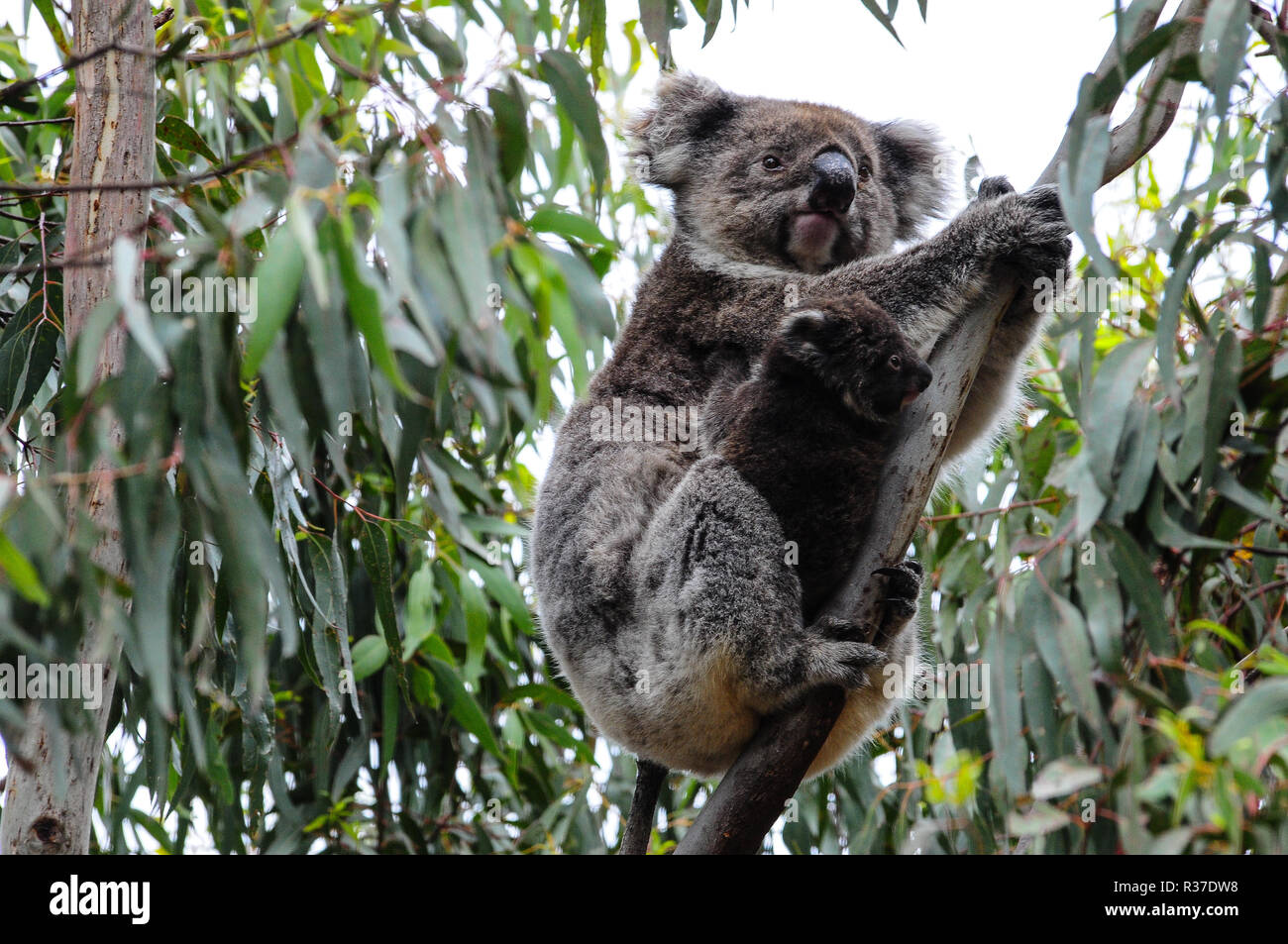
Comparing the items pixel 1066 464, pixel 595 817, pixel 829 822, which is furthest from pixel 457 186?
pixel 595 817

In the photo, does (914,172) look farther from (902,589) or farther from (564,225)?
(902,589)

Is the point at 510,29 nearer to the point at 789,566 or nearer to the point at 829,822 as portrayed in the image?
the point at 789,566

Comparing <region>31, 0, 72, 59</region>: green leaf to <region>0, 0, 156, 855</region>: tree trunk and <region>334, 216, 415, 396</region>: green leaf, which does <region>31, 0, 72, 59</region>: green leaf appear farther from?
<region>334, 216, 415, 396</region>: green leaf

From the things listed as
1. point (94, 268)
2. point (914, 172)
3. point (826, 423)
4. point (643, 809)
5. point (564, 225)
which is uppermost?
point (914, 172)

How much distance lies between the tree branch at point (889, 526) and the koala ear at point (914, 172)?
121 centimetres

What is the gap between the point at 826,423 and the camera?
7.80 feet

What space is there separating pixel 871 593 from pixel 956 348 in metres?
0.48

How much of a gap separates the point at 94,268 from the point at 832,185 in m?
1.70

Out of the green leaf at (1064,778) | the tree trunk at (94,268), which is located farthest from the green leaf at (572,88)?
the green leaf at (1064,778)

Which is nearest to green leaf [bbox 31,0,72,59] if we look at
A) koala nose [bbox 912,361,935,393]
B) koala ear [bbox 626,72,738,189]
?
koala ear [bbox 626,72,738,189]

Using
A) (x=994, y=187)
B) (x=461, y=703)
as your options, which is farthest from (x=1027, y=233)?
(x=461, y=703)

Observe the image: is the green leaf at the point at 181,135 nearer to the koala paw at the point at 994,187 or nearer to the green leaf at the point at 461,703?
the green leaf at the point at 461,703

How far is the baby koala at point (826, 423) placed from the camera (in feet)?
7.63
